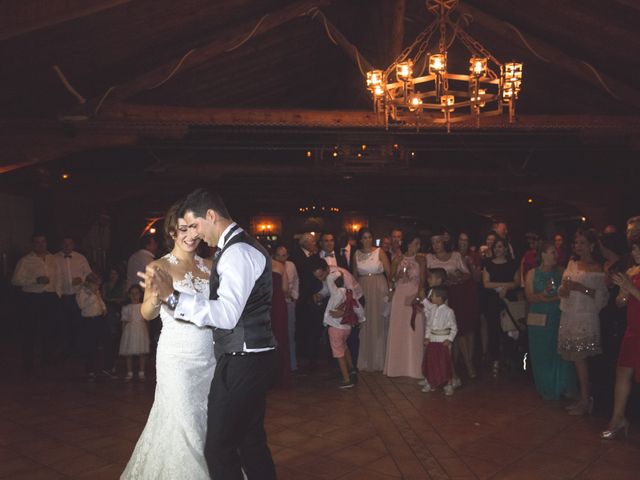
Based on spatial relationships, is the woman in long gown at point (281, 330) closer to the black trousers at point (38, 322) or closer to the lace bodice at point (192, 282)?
the lace bodice at point (192, 282)

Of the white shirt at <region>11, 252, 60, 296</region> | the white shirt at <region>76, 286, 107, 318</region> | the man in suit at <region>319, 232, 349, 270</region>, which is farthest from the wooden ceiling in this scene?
the man in suit at <region>319, 232, 349, 270</region>

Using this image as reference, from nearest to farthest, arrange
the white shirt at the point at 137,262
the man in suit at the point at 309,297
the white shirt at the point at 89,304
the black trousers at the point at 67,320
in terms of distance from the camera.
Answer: the man in suit at the point at 309,297 < the white shirt at the point at 89,304 < the black trousers at the point at 67,320 < the white shirt at the point at 137,262

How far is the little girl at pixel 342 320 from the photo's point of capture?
254 inches

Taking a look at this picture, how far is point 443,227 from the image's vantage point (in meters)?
25.3

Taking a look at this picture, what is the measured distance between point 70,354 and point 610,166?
11.0 meters

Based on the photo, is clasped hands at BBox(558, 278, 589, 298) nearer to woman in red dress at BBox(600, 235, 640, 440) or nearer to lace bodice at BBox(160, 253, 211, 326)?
woman in red dress at BBox(600, 235, 640, 440)

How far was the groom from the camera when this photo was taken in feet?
8.34

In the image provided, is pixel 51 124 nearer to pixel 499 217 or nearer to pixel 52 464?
pixel 52 464

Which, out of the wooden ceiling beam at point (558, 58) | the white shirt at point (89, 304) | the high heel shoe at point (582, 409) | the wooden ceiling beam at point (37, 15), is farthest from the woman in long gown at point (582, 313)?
the white shirt at point (89, 304)

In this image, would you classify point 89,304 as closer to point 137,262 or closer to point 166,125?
point 137,262

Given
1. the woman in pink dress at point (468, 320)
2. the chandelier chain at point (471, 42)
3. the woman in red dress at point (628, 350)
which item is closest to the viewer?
the woman in red dress at point (628, 350)

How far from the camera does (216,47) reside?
25.4 feet

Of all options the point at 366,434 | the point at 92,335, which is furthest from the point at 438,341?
the point at 92,335

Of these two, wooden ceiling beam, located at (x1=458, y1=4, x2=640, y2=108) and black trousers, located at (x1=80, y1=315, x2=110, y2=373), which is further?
wooden ceiling beam, located at (x1=458, y1=4, x2=640, y2=108)
